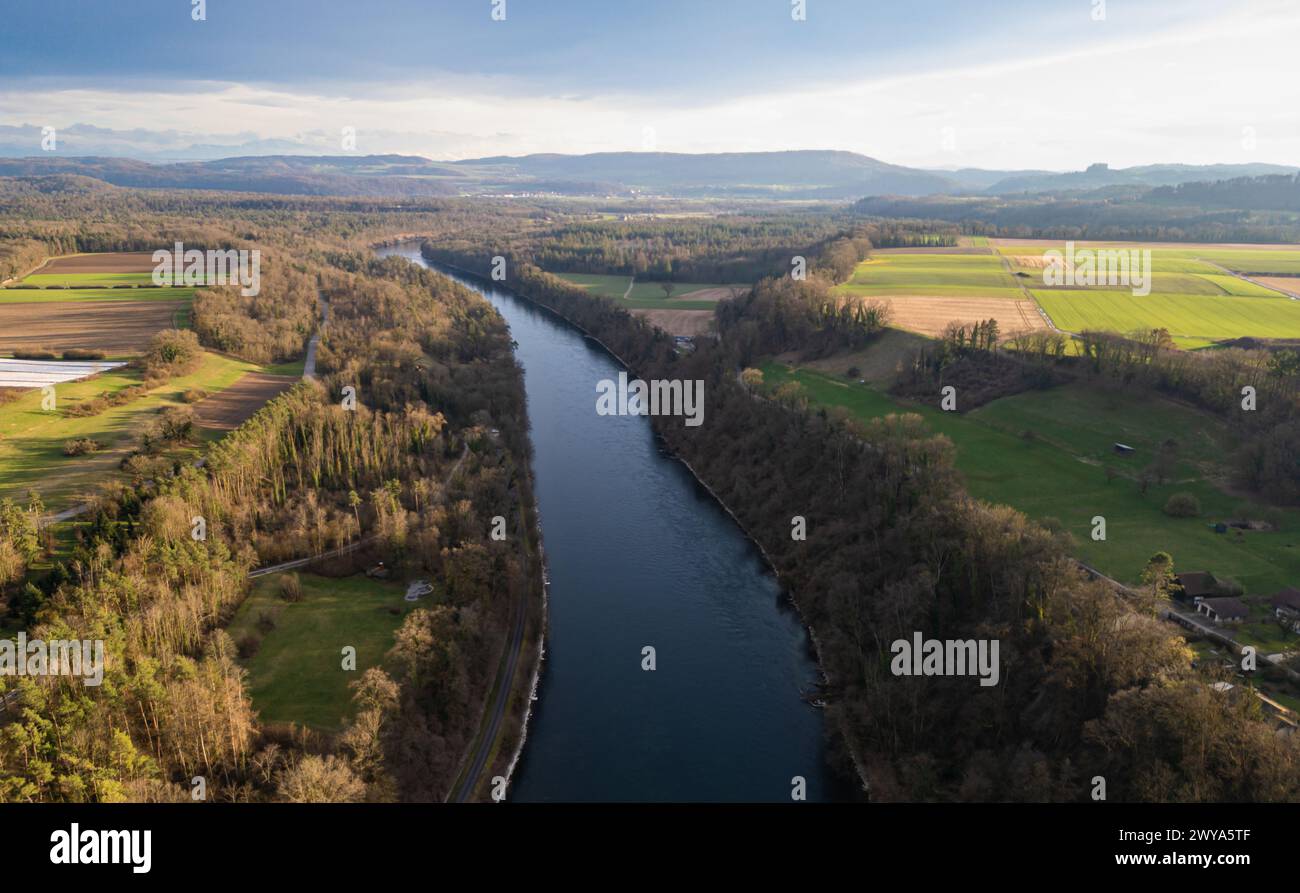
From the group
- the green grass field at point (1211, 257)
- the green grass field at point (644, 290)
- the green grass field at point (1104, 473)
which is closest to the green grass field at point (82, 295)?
the green grass field at point (644, 290)

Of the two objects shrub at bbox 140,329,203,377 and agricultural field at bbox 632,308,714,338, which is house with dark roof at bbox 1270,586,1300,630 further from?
shrub at bbox 140,329,203,377

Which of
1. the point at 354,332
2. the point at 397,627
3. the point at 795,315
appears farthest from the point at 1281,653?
the point at 354,332

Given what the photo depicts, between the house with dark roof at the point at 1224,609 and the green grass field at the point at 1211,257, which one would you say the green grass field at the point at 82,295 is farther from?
the green grass field at the point at 1211,257

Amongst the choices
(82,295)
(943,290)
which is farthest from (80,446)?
(943,290)

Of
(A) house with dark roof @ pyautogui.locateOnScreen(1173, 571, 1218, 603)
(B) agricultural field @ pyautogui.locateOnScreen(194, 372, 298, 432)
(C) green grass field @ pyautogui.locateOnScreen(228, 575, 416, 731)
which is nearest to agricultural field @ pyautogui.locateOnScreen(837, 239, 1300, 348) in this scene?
(A) house with dark roof @ pyautogui.locateOnScreen(1173, 571, 1218, 603)

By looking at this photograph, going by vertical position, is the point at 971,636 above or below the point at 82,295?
below

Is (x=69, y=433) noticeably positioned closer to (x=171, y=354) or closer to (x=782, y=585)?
(x=171, y=354)
